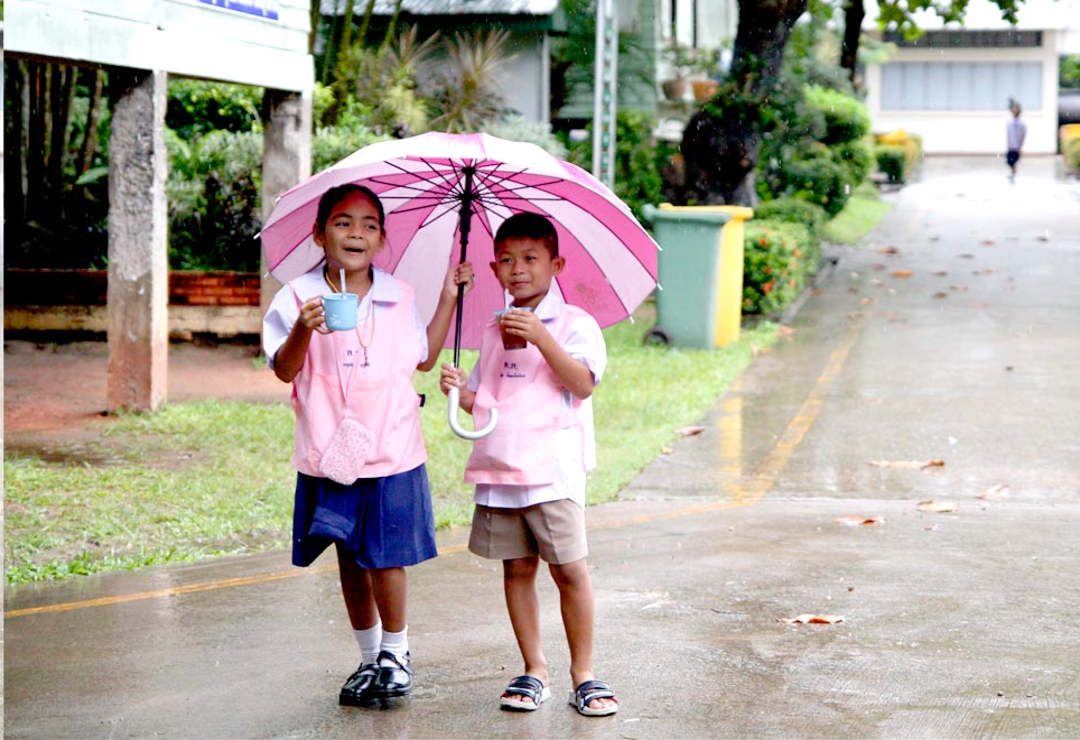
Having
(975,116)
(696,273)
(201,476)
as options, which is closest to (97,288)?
(696,273)

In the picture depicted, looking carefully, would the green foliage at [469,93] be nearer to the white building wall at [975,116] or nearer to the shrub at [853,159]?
the shrub at [853,159]

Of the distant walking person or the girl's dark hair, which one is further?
the distant walking person

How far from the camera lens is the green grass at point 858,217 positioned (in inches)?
897

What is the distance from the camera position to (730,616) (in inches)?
219

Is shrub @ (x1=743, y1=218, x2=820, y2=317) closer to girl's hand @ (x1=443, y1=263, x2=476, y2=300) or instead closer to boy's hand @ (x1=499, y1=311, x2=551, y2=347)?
girl's hand @ (x1=443, y1=263, x2=476, y2=300)

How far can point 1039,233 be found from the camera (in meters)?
22.6

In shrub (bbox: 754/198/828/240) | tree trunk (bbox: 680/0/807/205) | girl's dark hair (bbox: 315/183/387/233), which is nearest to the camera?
girl's dark hair (bbox: 315/183/387/233)

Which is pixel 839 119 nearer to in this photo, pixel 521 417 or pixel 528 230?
pixel 528 230

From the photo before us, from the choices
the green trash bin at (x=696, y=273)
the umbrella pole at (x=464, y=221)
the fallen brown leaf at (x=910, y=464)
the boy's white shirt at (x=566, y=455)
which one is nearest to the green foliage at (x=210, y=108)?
the green trash bin at (x=696, y=273)

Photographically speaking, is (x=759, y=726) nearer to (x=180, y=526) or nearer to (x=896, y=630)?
(x=896, y=630)

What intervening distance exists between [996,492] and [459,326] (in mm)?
4459

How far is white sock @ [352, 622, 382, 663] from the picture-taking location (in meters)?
4.56

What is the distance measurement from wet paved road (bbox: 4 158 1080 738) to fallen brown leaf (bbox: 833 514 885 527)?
0.26 ft

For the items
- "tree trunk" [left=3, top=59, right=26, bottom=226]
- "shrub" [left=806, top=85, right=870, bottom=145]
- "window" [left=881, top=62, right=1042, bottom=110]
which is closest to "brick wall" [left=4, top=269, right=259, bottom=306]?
"tree trunk" [left=3, top=59, right=26, bottom=226]
